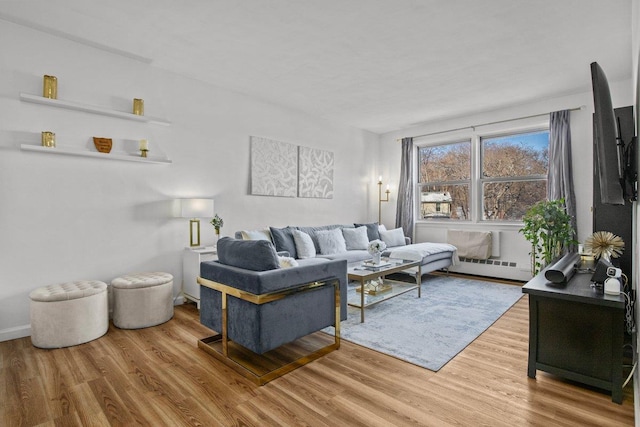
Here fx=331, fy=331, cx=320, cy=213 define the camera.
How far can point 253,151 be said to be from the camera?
470cm

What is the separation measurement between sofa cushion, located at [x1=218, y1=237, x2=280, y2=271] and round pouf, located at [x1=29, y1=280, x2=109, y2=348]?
132 centimetres

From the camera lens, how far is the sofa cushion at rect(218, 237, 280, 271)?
235 centimetres

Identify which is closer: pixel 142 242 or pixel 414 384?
pixel 414 384

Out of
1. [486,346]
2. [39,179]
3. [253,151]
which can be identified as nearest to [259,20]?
[253,151]

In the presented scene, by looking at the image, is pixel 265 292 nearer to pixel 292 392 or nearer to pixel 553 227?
pixel 292 392

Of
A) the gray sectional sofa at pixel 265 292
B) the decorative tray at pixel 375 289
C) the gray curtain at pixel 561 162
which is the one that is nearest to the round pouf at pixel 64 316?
the gray sectional sofa at pixel 265 292

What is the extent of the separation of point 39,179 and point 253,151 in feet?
7.88

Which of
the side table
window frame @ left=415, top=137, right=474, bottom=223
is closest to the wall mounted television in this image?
the side table

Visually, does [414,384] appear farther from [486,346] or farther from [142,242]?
[142,242]

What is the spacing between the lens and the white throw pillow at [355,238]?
5.34 meters

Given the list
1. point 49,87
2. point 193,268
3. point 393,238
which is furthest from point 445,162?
point 49,87

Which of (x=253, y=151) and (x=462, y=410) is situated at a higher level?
(x=253, y=151)

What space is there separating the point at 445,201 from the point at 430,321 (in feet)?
11.1

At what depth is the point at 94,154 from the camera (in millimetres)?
3250
